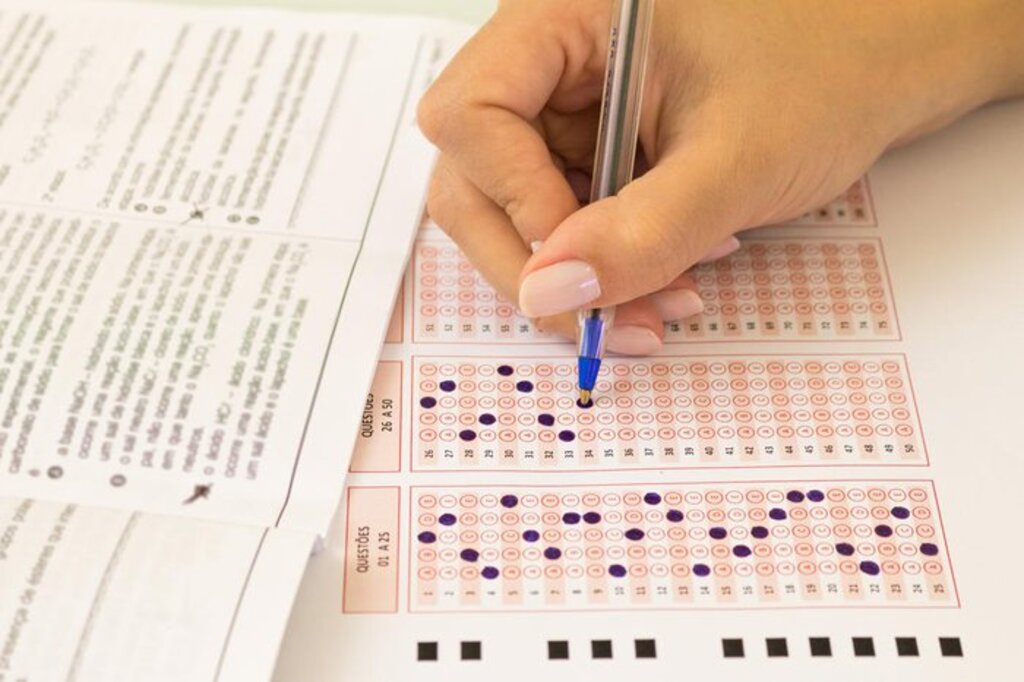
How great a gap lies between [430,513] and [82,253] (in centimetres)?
27

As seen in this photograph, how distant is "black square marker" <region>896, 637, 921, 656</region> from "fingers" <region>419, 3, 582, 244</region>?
0.89 feet

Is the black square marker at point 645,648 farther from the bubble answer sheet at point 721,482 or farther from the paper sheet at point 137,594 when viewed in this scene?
the paper sheet at point 137,594

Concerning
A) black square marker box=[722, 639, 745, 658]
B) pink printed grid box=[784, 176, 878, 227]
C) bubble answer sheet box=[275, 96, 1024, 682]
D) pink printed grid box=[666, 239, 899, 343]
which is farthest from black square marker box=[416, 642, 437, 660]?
pink printed grid box=[784, 176, 878, 227]

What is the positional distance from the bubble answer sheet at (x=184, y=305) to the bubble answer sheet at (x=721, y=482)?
0.03 meters

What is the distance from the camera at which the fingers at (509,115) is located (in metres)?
0.68

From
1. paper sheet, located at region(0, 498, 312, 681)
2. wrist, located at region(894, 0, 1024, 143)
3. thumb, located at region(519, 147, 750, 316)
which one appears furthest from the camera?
wrist, located at region(894, 0, 1024, 143)

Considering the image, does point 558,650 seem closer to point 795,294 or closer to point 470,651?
point 470,651

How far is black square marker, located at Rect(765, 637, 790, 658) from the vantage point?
1.80 ft

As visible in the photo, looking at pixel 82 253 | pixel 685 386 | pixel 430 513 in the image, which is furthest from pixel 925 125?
pixel 82 253

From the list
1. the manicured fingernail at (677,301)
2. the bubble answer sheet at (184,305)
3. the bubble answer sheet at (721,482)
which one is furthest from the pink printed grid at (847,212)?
the bubble answer sheet at (184,305)

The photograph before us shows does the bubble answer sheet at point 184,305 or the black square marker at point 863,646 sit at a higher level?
the bubble answer sheet at point 184,305

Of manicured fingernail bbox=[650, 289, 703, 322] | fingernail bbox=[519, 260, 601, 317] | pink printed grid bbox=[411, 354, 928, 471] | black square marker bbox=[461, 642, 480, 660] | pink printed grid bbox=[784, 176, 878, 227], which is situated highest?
pink printed grid bbox=[784, 176, 878, 227]

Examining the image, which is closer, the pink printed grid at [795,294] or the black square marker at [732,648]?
the black square marker at [732,648]

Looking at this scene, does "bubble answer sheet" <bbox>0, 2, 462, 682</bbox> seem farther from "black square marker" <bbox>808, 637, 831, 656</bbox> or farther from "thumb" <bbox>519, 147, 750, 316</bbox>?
"black square marker" <bbox>808, 637, 831, 656</bbox>
